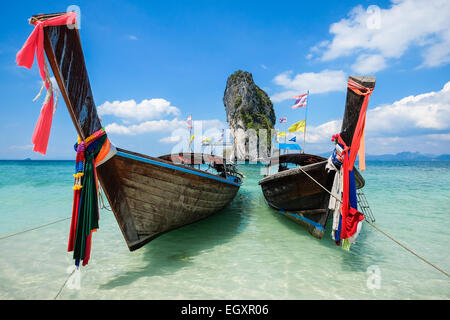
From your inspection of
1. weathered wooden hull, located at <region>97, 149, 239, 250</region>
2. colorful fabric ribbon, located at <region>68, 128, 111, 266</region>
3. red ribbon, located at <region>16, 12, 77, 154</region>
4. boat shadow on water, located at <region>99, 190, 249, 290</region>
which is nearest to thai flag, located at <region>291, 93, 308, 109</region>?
boat shadow on water, located at <region>99, 190, 249, 290</region>

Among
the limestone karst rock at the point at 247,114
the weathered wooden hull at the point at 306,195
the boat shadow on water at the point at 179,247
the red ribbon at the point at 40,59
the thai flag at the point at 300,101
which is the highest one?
the limestone karst rock at the point at 247,114

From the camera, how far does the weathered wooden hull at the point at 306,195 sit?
520 centimetres

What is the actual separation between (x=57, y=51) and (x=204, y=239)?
16.3 feet

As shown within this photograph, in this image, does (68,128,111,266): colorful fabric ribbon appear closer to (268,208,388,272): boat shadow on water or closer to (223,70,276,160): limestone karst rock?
(268,208,388,272): boat shadow on water

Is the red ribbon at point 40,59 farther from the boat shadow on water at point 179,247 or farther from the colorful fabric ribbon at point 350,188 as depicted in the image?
the colorful fabric ribbon at point 350,188

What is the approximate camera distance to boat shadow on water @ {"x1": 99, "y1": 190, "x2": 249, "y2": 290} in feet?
13.3

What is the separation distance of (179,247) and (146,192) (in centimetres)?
178

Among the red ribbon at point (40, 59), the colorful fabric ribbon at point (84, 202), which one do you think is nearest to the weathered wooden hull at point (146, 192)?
the colorful fabric ribbon at point (84, 202)

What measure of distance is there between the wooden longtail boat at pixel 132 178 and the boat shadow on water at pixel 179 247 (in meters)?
0.47

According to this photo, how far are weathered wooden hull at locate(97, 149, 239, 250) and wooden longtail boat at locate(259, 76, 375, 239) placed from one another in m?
2.52

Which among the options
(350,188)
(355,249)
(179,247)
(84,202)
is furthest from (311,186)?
(84,202)

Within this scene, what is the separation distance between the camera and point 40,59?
7.95 ft
